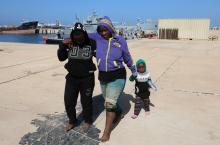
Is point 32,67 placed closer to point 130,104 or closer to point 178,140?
point 130,104

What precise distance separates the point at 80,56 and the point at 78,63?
0.10m

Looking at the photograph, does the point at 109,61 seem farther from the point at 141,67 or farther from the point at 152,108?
the point at 152,108

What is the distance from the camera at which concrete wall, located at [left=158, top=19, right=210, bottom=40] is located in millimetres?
33125

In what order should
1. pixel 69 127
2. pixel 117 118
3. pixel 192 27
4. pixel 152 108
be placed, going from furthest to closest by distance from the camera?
pixel 192 27
pixel 152 108
pixel 117 118
pixel 69 127

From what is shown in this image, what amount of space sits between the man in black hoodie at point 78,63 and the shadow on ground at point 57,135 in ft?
1.19

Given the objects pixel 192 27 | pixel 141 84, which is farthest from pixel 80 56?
pixel 192 27

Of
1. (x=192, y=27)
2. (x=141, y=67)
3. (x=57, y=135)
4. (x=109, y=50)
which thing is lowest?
(x=57, y=135)

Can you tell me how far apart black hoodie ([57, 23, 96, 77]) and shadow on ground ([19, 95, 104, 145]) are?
86 cm

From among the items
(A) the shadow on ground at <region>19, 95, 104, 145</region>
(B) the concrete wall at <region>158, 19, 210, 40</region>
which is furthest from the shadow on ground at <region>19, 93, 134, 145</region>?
(B) the concrete wall at <region>158, 19, 210, 40</region>

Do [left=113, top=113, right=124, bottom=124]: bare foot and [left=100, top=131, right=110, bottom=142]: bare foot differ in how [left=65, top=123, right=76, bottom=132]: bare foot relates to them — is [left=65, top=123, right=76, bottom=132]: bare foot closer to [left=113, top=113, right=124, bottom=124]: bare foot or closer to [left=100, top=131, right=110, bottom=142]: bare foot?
[left=100, top=131, right=110, bottom=142]: bare foot

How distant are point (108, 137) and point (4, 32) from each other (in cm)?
9712

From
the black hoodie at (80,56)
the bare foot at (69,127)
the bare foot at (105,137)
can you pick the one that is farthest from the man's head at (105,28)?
the bare foot at (69,127)

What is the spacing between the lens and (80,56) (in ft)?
14.1

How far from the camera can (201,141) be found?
4.34 meters
